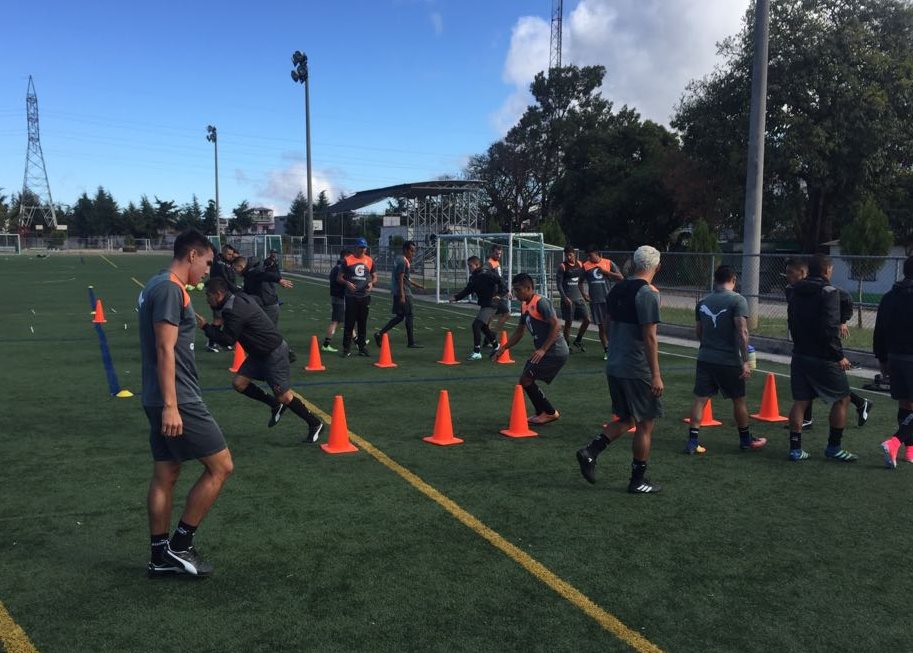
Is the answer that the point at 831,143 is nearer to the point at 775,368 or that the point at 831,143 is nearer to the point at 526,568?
the point at 775,368

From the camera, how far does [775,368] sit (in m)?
12.1

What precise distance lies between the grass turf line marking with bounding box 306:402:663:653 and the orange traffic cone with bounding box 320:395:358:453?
0.31 m

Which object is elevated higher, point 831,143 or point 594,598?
point 831,143

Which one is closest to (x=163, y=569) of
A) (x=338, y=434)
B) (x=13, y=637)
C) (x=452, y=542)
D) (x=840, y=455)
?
(x=13, y=637)

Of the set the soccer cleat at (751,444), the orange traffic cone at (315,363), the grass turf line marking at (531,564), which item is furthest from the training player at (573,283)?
the grass turf line marking at (531,564)

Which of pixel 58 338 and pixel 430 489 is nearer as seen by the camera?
pixel 430 489

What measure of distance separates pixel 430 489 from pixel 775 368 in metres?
8.06

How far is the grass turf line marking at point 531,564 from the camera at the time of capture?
3762 mm

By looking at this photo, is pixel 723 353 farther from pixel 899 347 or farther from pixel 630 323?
pixel 630 323

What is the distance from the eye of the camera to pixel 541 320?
7.91m

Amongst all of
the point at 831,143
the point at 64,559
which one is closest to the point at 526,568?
the point at 64,559

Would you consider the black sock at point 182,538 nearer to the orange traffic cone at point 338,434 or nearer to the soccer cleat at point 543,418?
the orange traffic cone at point 338,434

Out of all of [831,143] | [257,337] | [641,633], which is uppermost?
[831,143]

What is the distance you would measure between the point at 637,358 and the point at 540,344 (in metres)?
2.47
